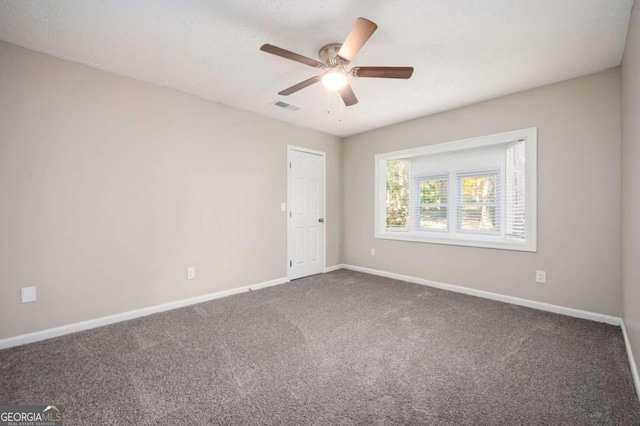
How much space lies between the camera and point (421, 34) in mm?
2191

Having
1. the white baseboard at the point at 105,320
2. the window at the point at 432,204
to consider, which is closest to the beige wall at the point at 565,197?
the window at the point at 432,204

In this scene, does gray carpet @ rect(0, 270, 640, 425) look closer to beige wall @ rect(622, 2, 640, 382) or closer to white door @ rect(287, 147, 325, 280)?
beige wall @ rect(622, 2, 640, 382)

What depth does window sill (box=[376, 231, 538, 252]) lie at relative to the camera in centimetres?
327

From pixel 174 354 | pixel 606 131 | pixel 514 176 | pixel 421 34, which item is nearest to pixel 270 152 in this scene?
pixel 421 34

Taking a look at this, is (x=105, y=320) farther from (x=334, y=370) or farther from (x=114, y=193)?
(x=334, y=370)

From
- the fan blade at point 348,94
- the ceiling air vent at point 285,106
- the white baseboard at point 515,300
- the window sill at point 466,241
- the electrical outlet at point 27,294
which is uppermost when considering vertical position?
the ceiling air vent at point 285,106

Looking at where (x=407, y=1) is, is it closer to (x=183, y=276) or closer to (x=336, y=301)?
(x=336, y=301)

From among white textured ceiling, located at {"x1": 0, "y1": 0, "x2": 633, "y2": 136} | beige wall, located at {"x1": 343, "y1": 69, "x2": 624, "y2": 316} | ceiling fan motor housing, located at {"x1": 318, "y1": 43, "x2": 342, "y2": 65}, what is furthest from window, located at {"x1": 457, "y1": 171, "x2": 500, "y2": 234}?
ceiling fan motor housing, located at {"x1": 318, "y1": 43, "x2": 342, "y2": 65}

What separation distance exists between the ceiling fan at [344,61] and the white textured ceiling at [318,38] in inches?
8.9

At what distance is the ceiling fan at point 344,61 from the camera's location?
1.78 metres

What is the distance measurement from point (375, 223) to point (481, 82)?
8.17 feet

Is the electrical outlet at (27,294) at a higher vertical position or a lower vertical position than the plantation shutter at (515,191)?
lower

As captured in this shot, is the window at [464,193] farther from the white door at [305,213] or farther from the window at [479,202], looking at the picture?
the white door at [305,213]

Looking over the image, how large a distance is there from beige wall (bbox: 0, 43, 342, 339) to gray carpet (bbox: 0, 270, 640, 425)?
1.30ft
